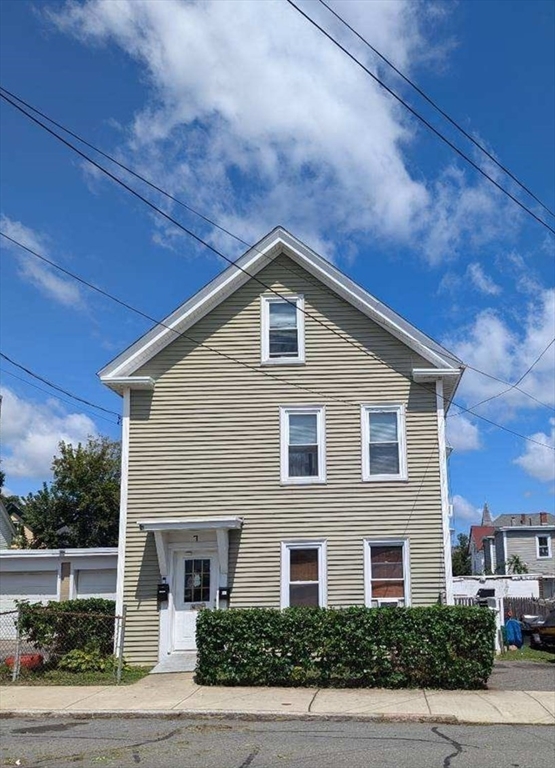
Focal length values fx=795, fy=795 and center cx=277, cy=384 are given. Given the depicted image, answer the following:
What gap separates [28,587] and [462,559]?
51.3 metres

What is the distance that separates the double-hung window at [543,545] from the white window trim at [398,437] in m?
37.9

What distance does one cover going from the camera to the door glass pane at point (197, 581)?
16062mm

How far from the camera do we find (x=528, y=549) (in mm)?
50812

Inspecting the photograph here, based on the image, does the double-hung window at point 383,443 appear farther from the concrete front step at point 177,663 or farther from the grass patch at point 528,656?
the grass patch at point 528,656

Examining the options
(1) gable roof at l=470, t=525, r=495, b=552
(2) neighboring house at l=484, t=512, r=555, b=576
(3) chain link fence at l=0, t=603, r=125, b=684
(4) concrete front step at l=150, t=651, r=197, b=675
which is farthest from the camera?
(1) gable roof at l=470, t=525, r=495, b=552

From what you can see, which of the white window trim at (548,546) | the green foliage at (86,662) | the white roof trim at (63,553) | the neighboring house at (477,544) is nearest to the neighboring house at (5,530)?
the white roof trim at (63,553)

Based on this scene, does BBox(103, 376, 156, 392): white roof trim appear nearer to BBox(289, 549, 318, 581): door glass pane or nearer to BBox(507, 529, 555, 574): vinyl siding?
BBox(289, 549, 318, 581): door glass pane

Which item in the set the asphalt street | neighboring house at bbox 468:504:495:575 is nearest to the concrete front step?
the asphalt street

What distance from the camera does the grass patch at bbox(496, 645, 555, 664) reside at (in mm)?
18109

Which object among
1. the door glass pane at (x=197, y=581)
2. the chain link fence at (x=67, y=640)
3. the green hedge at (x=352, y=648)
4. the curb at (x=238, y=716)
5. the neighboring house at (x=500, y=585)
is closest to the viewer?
the curb at (x=238, y=716)

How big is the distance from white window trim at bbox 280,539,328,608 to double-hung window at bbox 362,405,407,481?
5.49ft

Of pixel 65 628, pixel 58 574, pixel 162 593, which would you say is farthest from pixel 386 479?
pixel 58 574

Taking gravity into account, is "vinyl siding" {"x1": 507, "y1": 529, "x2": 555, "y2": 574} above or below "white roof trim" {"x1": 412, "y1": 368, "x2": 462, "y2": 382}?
below

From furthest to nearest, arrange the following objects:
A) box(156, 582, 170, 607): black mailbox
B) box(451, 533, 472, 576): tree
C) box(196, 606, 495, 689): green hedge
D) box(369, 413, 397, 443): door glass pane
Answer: box(451, 533, 472, 576): tree, box(369, 413, 397, 443): door glass pane, box(156, 582, 170, 607): black mailbox, box(196, 606, 495, 689): green hedge
